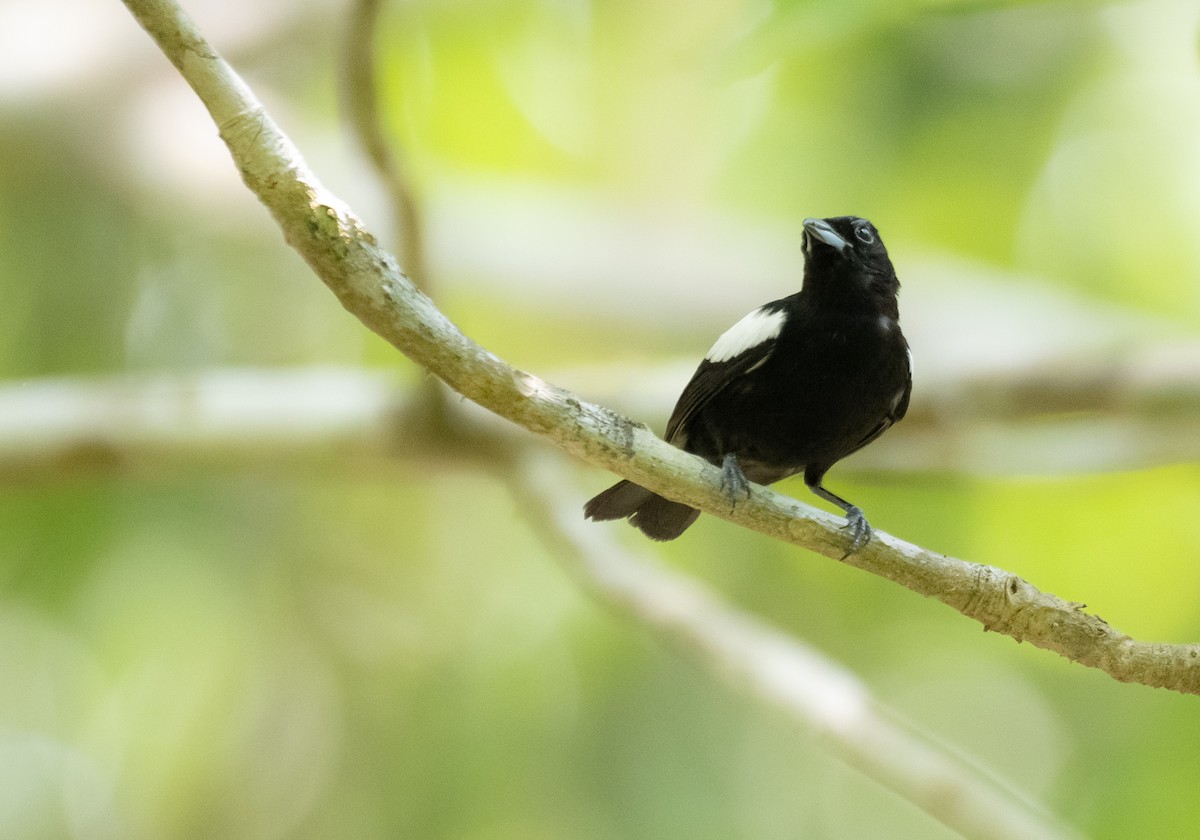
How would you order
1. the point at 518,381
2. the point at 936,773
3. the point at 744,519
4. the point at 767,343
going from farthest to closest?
the point at 936,773 < the point at 767,343 < the point at 744,519 < the point at 518,381

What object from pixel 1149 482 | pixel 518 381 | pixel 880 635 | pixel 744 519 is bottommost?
pixel 880 635

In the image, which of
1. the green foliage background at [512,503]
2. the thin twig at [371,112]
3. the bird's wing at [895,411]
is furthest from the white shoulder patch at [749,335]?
the green foliage background at [512,503]

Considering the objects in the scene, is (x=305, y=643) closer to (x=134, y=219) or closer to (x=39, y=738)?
(x=39, y=738)

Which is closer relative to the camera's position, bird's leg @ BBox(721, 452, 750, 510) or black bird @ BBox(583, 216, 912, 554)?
bird's leg @ BBox(721, 452, 750, 510)

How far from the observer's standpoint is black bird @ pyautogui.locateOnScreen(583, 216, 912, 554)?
13.3 ft

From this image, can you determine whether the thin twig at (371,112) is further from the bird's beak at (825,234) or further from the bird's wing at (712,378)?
the bird's beak at (825,234)

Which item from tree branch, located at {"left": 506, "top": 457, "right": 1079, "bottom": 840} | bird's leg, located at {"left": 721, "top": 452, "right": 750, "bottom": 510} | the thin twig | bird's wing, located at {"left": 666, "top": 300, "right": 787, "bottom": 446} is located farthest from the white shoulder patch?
tree branch, located at {"left": 506, "top": 457, "right": 1079, "bottom": 840}

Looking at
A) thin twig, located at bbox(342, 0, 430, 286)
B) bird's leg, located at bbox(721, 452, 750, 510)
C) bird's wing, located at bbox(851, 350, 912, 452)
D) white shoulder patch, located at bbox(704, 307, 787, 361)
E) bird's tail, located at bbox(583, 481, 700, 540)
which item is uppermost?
thin twig, located at bbox(342, 0, 430, 286)

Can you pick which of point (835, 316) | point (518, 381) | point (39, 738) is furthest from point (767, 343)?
point (39, 738)

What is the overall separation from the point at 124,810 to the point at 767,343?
7.41 metres

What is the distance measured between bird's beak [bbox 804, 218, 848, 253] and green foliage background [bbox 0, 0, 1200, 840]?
3740 millimetres

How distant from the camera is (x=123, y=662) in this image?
9523 mm

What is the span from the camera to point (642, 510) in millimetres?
4496

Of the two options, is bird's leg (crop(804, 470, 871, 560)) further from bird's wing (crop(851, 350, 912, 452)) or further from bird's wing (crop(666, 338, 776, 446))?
bird's wing (crop(666, 338, 776, 446))
